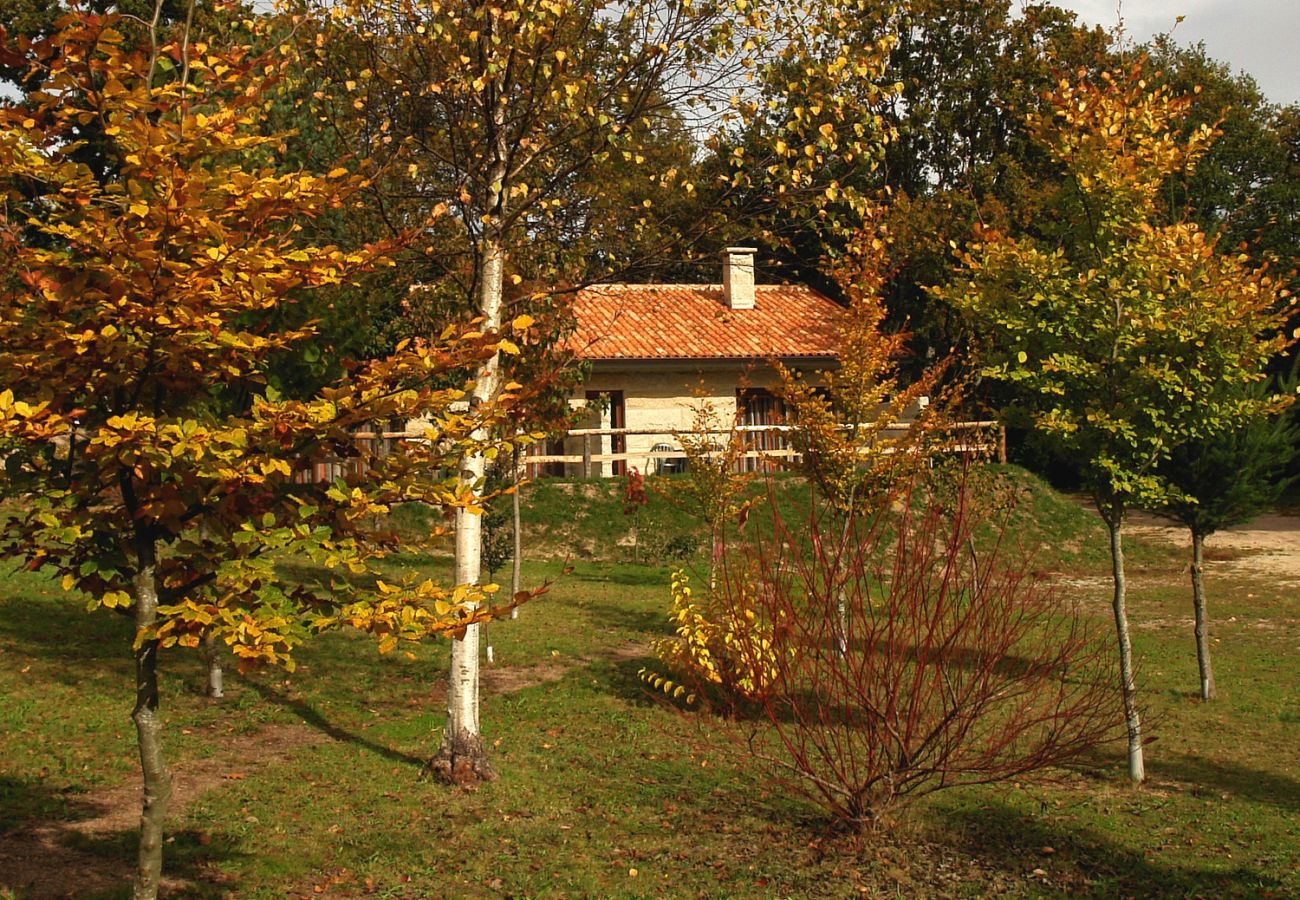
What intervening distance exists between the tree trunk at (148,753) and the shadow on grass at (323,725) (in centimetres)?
437

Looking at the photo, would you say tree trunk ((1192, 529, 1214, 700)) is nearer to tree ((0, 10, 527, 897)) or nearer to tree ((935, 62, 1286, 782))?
tree ((935, 62, 1286, 782))

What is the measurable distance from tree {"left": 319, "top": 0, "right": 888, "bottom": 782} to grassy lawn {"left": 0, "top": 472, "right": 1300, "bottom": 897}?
1062mm

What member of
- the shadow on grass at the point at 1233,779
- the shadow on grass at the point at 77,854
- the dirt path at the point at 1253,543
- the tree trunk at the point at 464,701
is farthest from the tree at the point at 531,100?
the dirt path at the point at 1253,543

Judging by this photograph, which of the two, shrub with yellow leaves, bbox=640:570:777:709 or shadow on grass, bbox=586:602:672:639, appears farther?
shadow on grass, bbox=586:602:672:639

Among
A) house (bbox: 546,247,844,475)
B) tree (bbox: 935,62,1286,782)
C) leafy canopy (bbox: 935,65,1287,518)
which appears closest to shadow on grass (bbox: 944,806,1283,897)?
tree (bbox: 935,62,1286,782)

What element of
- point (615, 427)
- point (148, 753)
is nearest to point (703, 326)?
point (615, 427)

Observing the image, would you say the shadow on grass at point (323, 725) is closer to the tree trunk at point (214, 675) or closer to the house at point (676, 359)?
the tree trunk at point (214, 675)

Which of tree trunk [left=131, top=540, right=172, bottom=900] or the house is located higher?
the house

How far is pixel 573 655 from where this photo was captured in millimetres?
13891

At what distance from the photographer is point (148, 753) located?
499 cm

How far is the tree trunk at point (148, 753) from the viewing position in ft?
16.1

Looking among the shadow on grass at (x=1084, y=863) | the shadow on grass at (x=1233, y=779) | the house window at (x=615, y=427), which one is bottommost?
the shadow on grass at (x=1233, y=779)

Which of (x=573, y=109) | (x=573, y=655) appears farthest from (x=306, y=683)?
(x=573, y=109)

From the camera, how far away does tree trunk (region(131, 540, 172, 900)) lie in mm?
4918
